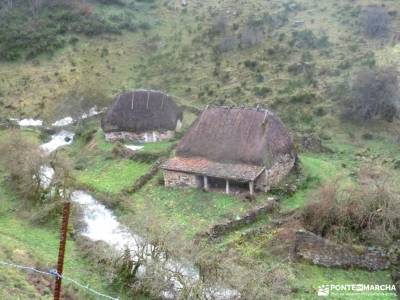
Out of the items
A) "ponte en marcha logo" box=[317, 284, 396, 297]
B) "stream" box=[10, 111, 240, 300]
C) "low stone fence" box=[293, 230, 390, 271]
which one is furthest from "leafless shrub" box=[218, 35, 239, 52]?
"ponte en marcha logo" box=[317, 284, 396, 297]

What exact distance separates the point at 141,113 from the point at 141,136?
1562 mm

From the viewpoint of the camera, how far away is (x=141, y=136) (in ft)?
125

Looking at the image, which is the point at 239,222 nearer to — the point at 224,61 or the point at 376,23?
the point at 224,61

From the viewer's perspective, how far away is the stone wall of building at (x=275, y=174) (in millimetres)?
29578

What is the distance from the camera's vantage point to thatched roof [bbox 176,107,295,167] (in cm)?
3012

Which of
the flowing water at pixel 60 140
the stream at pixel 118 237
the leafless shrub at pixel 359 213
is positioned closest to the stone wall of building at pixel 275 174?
the leafless shrub at pixel 359 213

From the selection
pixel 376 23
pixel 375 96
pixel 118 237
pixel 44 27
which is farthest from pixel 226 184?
pixel 44 27

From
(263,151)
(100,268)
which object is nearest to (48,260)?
(100,268)

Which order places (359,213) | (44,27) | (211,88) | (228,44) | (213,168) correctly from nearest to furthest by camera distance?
(359,213), (213,168), (211,88), (228,44), (44,27)

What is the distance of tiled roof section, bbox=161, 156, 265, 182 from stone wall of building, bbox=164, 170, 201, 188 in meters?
0.37

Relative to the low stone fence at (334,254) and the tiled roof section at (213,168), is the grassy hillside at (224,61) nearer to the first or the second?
the tiled roof section at (213,168)

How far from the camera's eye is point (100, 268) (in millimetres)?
23203

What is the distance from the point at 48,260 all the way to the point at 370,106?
23528 millimetres

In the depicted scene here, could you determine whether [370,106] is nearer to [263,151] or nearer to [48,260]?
[263,151]
